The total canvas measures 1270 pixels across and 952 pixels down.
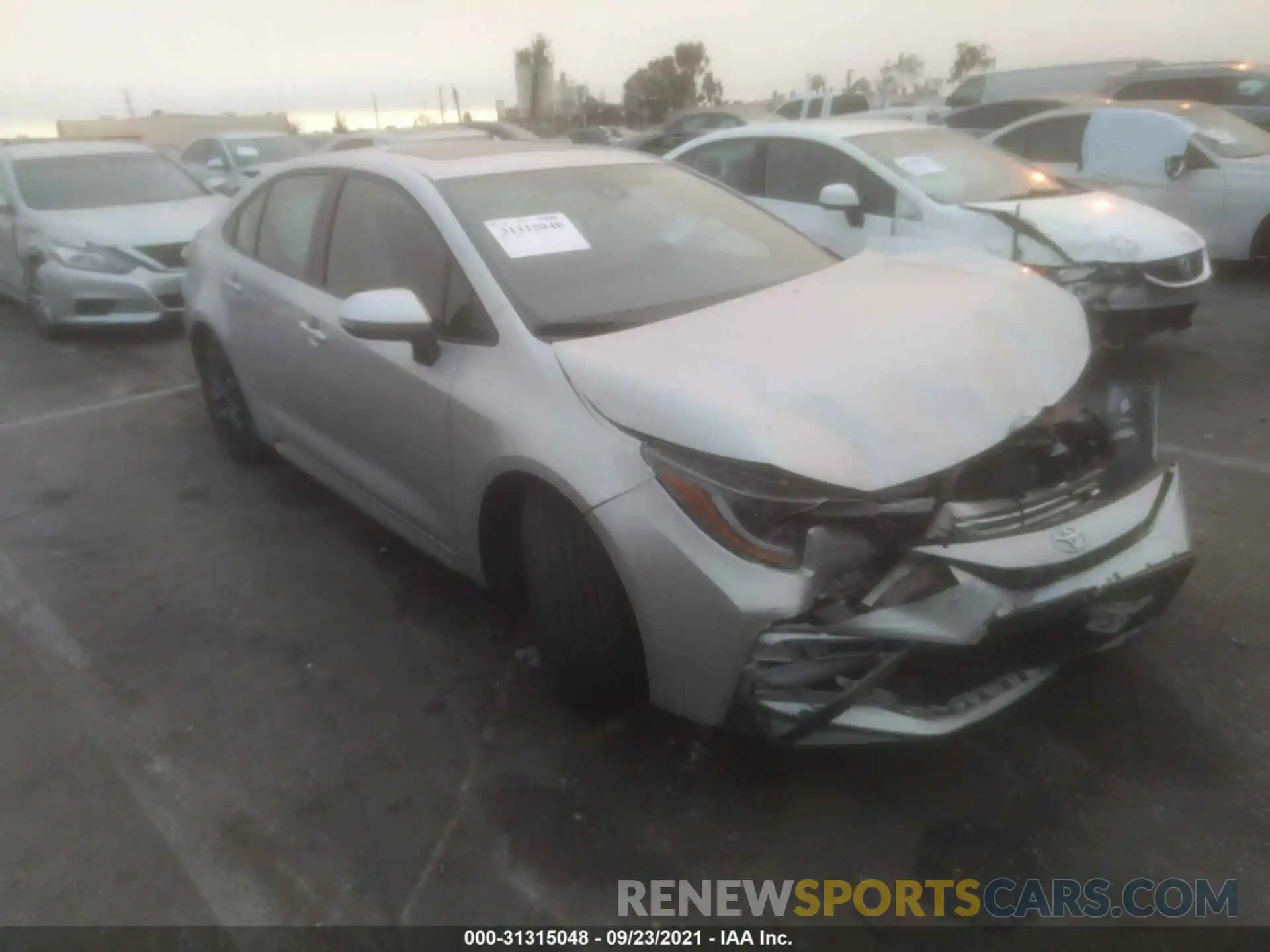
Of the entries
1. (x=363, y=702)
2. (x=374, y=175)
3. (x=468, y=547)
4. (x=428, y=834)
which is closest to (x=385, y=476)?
Result: (x=468, y=547)

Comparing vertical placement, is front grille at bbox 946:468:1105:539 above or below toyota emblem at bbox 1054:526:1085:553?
above

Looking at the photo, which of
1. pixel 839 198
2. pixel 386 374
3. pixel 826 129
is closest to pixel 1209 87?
pixel 826 129

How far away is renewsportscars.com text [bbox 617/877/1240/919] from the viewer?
215cm

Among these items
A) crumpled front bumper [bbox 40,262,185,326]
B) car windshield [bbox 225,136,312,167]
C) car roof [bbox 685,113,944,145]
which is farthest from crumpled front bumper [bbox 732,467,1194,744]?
car windshield [bbox 225,136,312,167]

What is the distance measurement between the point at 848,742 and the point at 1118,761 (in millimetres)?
846

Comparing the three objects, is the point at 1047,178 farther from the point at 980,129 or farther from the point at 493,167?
the point at 980,129

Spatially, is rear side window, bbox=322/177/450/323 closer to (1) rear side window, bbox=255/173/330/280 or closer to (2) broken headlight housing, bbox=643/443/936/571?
(1) rear side window, bbox=255/173/330/280

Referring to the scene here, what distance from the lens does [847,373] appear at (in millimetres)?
2490

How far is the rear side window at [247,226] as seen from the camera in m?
4.29

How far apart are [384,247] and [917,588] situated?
7.25 ft

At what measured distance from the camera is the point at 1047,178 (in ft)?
20.9

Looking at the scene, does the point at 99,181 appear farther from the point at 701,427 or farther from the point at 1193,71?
the point at 1193,71

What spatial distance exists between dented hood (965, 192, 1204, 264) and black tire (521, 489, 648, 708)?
3897mm

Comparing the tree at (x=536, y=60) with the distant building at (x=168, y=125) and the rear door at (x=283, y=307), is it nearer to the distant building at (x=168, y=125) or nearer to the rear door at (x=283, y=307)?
the distant building at (x=168, y=125)
